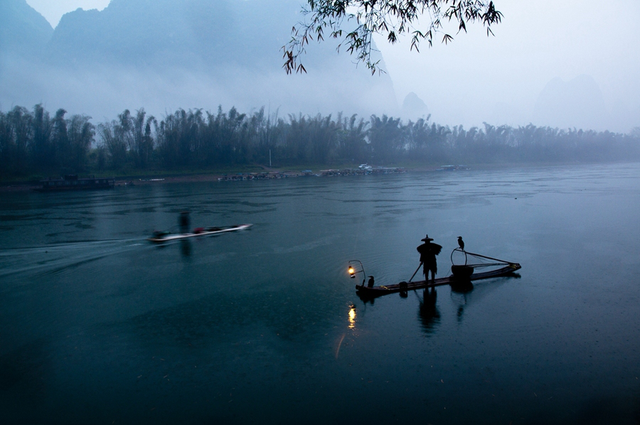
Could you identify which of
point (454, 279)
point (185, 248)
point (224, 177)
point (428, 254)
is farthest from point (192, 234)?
point (224, 177)

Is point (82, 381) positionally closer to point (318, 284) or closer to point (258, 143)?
point (318, 284)

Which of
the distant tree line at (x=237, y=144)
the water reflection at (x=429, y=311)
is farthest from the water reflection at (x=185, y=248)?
the distant tree line at (x=237, y=144)

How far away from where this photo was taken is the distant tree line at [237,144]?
65.2 m

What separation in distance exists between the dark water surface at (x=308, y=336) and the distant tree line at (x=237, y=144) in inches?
2278

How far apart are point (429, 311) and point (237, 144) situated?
77.1m

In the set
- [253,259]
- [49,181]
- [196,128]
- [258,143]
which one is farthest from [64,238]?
[258,143]

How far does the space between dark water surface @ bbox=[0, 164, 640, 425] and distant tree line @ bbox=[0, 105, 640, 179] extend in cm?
5785

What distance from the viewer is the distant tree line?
214 feet

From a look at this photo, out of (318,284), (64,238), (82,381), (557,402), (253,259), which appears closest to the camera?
(557,402)

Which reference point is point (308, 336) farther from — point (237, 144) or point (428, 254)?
point (237, 144)

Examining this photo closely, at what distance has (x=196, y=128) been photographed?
3073 inches

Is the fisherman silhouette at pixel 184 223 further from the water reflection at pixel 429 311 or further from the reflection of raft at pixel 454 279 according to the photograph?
the water reflection at pixel 429 311

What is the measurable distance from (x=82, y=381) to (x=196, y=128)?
7588 cm

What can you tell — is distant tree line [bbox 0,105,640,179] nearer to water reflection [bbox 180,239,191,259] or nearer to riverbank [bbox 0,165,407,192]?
riverbank [bbox 0,165,407,192]
